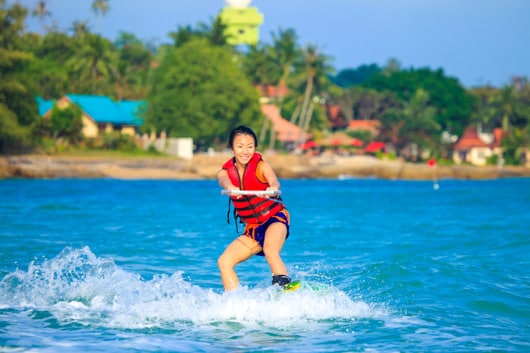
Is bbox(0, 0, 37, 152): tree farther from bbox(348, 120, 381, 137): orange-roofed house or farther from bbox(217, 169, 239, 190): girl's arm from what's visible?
bbox(217, 169, 239, 190): girl's arm

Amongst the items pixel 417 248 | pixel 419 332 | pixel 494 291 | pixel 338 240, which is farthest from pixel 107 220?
pixel 419 332

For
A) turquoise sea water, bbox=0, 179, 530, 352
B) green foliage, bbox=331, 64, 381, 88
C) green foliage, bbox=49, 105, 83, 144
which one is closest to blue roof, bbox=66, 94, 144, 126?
green foliage, bbox=49, 105, 83, 144

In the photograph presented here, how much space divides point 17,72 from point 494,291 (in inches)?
1939

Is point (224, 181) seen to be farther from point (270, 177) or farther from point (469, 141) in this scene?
point (469, 141)

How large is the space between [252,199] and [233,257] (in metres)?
0.55

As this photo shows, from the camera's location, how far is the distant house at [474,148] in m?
86.8

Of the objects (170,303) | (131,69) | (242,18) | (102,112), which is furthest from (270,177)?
(242,18)

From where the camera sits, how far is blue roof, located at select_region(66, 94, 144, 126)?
221 ft

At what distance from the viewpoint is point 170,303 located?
8508 mm

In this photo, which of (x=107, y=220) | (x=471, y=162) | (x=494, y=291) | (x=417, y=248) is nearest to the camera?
(x=494, y=291)

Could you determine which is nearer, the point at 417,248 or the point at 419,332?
the point at 419,332

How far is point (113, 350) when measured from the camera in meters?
7.16

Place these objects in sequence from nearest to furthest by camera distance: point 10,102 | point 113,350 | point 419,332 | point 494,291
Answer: point 113,350, point 419,332, point 494,291, point 10,102

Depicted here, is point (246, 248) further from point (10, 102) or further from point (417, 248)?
point (10, 102)
